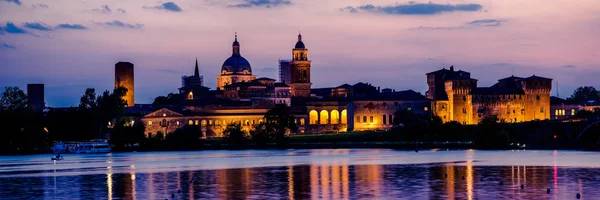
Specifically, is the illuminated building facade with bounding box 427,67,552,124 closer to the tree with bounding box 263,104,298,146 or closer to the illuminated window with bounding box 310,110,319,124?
the illuminated window with bounding box 310,110,319,124

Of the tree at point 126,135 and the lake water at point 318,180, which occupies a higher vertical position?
the tree at point 126,135

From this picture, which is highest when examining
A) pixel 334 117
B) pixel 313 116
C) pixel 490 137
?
pixel 313 116

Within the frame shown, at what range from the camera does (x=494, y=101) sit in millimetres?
180750

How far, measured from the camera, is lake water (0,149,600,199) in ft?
168

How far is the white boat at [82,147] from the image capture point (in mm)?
125438

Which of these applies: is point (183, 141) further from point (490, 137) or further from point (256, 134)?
point (490, 137)

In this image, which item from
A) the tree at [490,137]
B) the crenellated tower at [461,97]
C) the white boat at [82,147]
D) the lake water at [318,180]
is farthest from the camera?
the crenellated tower at [461,97]

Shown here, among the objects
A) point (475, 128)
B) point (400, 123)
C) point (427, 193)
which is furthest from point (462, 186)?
point (400, 123)

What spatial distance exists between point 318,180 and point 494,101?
124m

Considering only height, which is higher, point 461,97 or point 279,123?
point 461,97

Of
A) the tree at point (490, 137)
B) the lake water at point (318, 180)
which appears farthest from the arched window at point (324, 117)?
the lake water at point (318, 180)

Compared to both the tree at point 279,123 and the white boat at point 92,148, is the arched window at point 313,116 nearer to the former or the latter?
the tree at point 279,123

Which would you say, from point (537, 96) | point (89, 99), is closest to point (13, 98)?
point (89, 99)

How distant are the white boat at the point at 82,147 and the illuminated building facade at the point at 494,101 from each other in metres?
72.4
